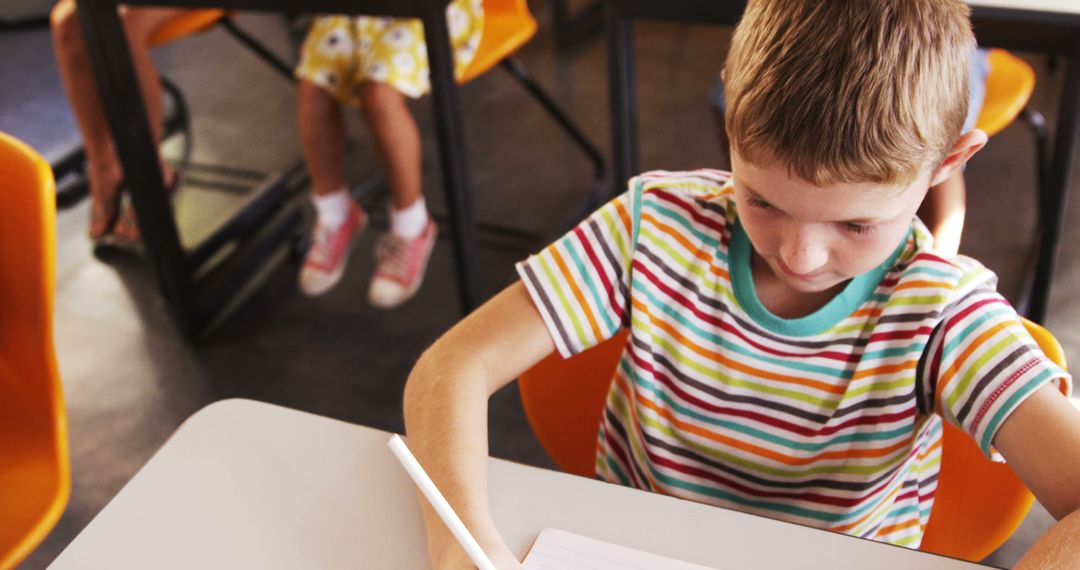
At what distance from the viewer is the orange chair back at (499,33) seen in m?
1.99

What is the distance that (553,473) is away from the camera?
781mm

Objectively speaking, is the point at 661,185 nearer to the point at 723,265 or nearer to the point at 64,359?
the point at 723,265

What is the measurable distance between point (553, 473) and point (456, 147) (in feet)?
3.38

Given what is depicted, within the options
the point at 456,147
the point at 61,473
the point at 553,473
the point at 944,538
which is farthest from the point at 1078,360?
the point at 61,473

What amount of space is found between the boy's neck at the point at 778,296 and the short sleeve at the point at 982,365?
0.35 ft

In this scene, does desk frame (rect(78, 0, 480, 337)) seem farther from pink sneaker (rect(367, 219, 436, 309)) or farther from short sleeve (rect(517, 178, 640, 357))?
short sleeve (rect(517, 178, 640, 357))

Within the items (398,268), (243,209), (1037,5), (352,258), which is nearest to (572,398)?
(1037,5)

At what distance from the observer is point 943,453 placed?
0.92 metres

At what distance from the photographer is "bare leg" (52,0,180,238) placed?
88.9 inches

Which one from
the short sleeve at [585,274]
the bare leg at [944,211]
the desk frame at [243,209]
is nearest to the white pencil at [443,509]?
the short sleeve at [585,274]

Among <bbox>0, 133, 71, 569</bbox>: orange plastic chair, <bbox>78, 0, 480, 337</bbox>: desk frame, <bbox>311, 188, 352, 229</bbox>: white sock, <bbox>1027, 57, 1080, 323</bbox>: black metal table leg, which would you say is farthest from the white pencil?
<bbox>311, 188, 352, 229</bbox>: white sock

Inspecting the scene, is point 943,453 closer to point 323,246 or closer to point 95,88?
point 323,246

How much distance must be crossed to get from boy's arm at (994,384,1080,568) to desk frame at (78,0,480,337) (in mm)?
1121

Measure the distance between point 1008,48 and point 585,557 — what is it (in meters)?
1.18
